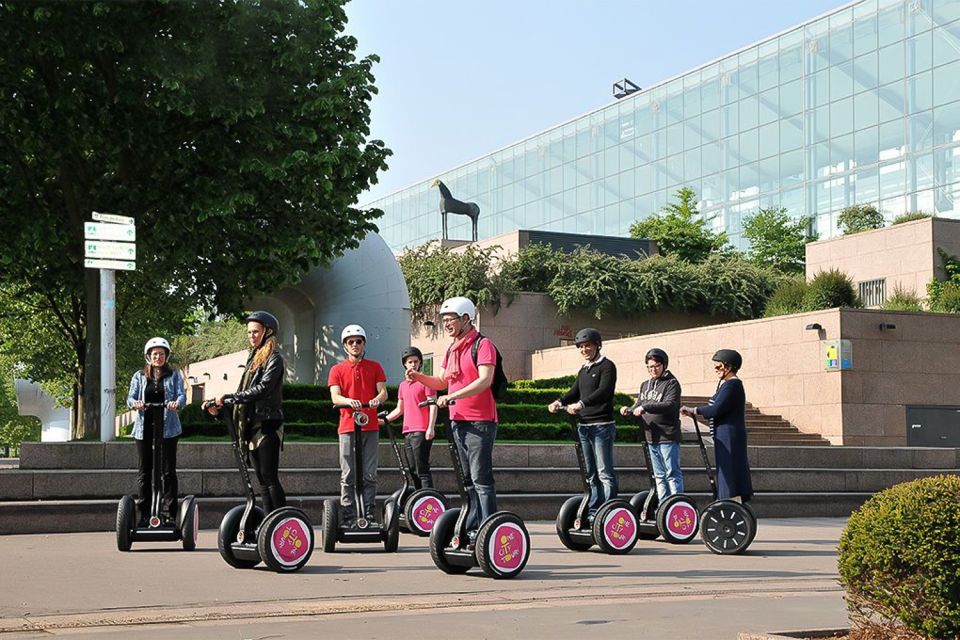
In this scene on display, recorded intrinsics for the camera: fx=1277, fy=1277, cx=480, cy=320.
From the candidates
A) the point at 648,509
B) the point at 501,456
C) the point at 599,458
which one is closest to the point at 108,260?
the point at 501,456

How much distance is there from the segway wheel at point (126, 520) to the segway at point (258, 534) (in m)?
1.79

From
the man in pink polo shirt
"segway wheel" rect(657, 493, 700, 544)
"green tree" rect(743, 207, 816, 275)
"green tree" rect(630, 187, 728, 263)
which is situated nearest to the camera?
the man in pink polo shirt

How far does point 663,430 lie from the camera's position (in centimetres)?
1280

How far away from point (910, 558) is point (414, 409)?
8516 mm

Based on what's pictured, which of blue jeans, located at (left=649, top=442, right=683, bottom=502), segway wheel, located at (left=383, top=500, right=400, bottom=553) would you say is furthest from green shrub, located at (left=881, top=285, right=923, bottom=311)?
segway wheel, located at (left=383, top=500, right=400, bottom=553)

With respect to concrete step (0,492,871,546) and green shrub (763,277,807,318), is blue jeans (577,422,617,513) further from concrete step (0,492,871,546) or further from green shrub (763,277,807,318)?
green shrub (763,277,807,318)

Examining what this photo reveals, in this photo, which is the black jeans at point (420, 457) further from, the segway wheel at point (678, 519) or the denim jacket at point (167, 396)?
the denim jacket at point (167, 396)

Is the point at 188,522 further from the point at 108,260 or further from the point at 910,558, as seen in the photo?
the point at 910,558

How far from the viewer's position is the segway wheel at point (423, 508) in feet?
43.1

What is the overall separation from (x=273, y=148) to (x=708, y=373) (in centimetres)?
1449

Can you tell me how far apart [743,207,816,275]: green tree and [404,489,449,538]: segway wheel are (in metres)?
40.0

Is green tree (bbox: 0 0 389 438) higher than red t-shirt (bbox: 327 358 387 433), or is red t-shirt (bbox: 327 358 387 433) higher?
green tree (bbox: 0 0 389 438)

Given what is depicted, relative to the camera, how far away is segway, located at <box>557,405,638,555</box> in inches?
459

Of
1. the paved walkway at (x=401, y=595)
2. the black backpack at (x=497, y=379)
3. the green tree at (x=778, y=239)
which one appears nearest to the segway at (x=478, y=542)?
the paved walkway at (x=401, y=595)
